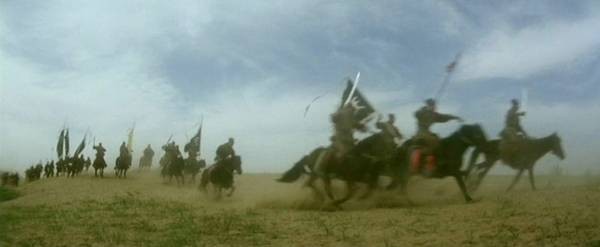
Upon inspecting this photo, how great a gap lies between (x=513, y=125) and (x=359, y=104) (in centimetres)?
394

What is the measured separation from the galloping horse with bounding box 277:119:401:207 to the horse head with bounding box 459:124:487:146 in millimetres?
1481

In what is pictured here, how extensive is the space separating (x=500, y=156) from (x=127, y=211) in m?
9.08

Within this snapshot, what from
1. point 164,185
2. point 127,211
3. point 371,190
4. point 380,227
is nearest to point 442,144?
point 371,190

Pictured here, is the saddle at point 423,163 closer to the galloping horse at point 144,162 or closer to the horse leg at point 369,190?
the horse leg at point 369,190

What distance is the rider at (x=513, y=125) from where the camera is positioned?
1706 centimetres

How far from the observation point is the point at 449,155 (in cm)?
1546

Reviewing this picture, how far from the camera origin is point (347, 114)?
1551cm

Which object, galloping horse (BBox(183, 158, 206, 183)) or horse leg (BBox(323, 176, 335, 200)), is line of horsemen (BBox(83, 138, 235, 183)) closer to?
galloping horse (BBox(183, 158, 206, 183))

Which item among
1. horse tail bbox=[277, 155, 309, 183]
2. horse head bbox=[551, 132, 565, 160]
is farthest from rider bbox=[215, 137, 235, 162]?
horse head bbox=[551, 132, 565, 160]

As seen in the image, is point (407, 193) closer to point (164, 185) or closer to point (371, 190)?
point (371, 190)

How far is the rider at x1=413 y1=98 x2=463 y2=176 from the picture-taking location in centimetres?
1527

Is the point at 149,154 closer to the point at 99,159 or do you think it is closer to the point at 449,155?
the point at 99,159

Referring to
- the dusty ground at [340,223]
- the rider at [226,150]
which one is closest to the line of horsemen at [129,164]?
the rider at [226,150]

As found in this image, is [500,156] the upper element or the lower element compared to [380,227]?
upper
